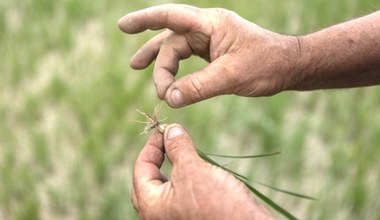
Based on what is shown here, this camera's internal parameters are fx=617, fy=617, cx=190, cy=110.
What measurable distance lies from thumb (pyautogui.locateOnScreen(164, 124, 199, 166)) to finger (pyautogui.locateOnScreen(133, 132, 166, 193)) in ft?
0.12

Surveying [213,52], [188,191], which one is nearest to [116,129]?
[213,52]

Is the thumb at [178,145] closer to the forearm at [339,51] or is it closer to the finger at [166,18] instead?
the finger at [166,18]

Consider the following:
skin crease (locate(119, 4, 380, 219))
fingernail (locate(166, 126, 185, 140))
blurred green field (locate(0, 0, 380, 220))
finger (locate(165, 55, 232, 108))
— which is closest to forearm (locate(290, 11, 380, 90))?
skin crease (locate(119, 4, 380, 219))

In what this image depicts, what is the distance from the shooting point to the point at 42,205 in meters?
1.92

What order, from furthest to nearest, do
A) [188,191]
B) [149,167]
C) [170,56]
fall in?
[170,56], [149,167], [188,191]

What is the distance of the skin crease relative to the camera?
41.3 inches

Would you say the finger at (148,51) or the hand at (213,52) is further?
the finger at (148,51)

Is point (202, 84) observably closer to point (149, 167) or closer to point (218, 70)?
point (218, 70)

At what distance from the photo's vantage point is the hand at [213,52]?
1205 millimetres

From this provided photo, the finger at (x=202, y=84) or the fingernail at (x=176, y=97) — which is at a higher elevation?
the finger at (x=202, y=84)

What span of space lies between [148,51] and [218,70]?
199 mm

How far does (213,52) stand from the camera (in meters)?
1.25

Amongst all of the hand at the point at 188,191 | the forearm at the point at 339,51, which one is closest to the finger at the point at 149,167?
the hand at the point at 188,191

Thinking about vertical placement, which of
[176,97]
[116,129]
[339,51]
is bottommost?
[116,129]
